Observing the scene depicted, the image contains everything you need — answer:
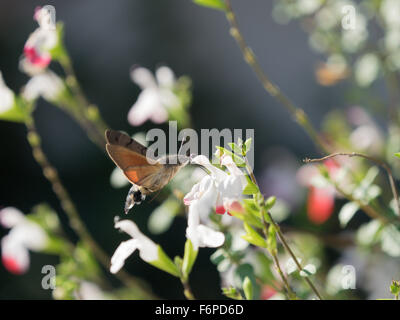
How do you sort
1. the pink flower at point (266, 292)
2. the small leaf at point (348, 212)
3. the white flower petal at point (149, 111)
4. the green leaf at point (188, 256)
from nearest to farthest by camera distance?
the green leaf at point (188, 256)
the small leaf at point (348, 212)
the pink flower at point (266, 292)
the white flower petal at point (149, 111)

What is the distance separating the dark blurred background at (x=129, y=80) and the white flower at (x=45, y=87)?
49.4 inches

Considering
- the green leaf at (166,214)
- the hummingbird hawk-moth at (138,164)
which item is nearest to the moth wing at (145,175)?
the hummingbird hawk-moth at (138,164)

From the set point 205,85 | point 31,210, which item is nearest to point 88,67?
point 205,85

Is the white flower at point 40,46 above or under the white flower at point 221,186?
above

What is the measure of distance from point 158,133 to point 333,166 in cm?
44

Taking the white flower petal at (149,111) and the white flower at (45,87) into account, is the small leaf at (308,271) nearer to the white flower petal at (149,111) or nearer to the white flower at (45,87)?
the white flower petal at (149,111)

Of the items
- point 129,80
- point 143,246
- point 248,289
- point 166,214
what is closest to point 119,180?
point 166,214

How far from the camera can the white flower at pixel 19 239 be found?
1228 millimetres

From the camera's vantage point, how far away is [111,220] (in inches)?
96.0

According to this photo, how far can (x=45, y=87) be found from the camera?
4.05ft

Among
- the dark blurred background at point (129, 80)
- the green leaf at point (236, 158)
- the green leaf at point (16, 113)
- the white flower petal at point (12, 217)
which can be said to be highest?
the dark blurred background at point (129, 80)

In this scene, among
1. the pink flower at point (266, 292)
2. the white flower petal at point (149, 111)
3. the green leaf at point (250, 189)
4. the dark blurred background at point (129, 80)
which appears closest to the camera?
the green leaf at point (250, 189)

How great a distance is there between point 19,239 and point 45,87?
371 millimetres

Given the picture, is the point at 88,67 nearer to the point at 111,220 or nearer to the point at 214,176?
the point at 111,220
